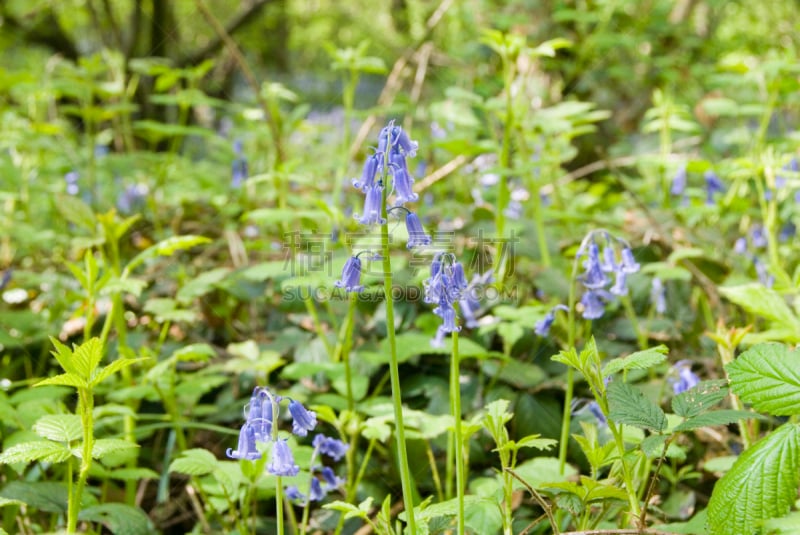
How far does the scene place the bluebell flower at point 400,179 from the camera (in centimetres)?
167

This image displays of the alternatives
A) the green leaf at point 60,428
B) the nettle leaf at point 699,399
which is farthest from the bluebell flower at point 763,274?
the green leaf at point 60,428

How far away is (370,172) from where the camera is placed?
65.7 inches

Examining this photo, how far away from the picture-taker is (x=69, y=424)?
1696 millimetres

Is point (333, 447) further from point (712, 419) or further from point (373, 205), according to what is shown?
point (712, 419)

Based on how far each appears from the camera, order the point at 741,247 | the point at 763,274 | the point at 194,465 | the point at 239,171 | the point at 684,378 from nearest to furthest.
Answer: the point at 194,465
the point at 684,378
the point at 763,274
the point at 741,247
the point at 239,171

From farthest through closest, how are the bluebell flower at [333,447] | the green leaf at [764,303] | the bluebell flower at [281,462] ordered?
the bluebell flower at [333,447]
the green leaf at [764,303]
the bluebell flower at [281,462]

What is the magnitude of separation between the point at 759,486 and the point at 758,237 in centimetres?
300

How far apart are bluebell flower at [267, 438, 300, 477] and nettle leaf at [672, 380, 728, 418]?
2.91ft

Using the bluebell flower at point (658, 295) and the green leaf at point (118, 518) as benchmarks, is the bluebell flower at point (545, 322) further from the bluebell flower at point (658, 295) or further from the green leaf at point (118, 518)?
the green leaf at point (118, 518)

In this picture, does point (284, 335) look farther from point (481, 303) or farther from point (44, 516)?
point (44, 516)

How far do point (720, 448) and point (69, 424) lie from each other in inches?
90.4

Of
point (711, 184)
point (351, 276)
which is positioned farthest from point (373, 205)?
point (711, 184)

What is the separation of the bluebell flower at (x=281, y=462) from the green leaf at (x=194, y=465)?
12.4 inches

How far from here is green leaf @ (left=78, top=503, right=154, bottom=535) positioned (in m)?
1.90
